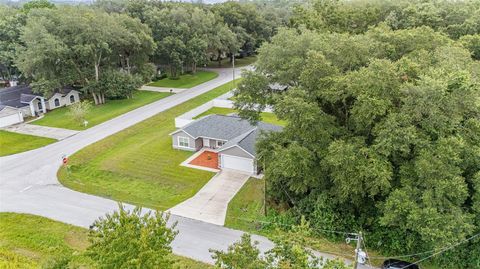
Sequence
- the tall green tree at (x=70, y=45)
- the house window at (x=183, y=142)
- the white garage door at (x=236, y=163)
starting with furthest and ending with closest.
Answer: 1. the tall green tree at (x=70, y=45)
2. the house window at (x=183, y=142)
3. the white garage door at (x=236, y=163)

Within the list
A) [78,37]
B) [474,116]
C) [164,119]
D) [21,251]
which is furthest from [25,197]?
[474,116]

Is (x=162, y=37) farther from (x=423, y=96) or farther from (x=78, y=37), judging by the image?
(x=423, y=96)

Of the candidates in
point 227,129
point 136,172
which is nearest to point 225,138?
point 227,129

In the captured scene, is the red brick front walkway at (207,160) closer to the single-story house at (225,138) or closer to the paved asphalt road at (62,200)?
the single-story house at (225,138)

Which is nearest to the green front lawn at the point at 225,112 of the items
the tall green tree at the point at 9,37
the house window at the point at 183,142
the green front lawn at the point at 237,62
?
the house window at the point at 183,142

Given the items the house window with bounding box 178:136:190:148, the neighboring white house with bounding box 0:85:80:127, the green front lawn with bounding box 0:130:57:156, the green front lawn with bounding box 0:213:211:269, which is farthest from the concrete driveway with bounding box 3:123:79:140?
the green front lawn with bounding box 0:213:211:269

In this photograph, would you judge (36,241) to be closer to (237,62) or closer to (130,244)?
(130,244)

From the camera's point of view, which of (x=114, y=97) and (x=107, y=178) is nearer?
(x=107, y=178)
